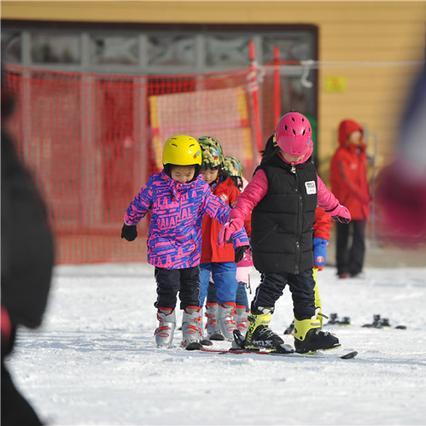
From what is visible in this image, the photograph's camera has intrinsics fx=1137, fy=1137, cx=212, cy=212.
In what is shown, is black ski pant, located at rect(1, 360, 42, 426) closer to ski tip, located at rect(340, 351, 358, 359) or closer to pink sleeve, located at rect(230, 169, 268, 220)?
pink sleeve, located at rect(230, 169, 268, 220)

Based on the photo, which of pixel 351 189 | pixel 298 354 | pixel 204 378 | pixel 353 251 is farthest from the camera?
pixel 353 251

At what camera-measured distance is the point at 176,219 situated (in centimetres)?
693

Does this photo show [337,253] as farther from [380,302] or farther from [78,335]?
[78,335]

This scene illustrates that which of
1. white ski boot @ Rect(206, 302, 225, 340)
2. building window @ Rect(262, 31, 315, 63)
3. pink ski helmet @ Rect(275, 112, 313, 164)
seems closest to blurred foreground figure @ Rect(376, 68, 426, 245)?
pink ski helmet @ Rect(275, 112, 313, 164)

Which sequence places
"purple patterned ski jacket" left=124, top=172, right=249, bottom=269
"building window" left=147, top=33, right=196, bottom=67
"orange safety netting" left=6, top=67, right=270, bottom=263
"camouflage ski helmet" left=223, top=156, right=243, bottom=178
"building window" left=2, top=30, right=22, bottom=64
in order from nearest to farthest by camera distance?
"purple patterned ski jacket" left=124, top=172, right=249, bottom=269 → "camouflage ski helmet" left=223, top=156, right=243, bottom=178 → "orange safety netting" left=6, top=67, right=270, bottom=263 → "building window" left=2, top=30, right=22, bottom=64 → "building window" left=147, top=33, right=196, bottom=67

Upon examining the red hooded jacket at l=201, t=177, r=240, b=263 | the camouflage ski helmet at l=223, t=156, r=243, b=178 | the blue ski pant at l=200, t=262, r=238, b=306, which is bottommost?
the blue ski pant at l=200, t=262, r=238, b=306

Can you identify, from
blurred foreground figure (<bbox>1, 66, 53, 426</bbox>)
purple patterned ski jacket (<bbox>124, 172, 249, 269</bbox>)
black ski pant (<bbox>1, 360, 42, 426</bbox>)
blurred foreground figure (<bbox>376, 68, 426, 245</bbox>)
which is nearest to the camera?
blurred foreground figure (<bbox>376, 68, 426, 245</bbox>)

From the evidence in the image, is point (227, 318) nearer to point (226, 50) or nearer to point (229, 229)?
point (229, 229)

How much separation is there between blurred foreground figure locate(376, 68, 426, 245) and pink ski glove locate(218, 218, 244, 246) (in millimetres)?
4556

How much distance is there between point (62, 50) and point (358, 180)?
17.7 ft

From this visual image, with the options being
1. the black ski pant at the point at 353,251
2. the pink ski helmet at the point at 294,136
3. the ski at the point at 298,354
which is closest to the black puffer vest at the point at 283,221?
the pink ski helmet at the point at 294,136

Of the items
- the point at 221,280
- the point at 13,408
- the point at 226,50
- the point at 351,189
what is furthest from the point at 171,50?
the point at 13,408

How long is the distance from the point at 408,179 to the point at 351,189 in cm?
1039

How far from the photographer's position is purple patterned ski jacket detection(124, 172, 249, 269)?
6891mm
